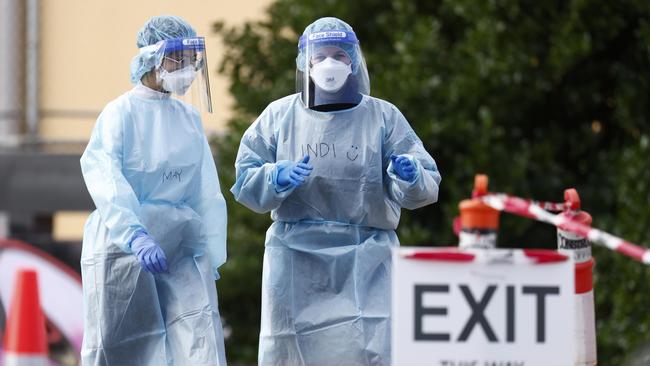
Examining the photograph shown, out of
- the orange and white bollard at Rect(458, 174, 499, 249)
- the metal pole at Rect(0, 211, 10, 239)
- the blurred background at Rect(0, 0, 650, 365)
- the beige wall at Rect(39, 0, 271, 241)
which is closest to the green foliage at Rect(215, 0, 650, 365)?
the blurred background at Rect(0, 0, 650, 365)

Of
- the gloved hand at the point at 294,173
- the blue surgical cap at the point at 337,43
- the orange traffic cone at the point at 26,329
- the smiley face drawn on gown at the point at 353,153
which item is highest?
the blue surgical cap at the point at 337,43

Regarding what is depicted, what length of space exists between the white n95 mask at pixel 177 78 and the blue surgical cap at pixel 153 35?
0.21 ft

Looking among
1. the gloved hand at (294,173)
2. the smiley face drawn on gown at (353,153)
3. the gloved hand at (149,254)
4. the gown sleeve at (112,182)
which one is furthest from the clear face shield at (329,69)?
the gloved hand at (149,254)

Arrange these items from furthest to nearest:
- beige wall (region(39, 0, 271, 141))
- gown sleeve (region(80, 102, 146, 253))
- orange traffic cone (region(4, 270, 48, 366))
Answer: beige wall (region(39, 0, 271, 141)) < gown sleeve (region(80, 102, 146, 253)) < orange traffic cone (region(4, 270, 48, 366))

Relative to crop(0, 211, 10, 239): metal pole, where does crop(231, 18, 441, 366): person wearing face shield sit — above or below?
above

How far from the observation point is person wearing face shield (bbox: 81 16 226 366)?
605 centimetres

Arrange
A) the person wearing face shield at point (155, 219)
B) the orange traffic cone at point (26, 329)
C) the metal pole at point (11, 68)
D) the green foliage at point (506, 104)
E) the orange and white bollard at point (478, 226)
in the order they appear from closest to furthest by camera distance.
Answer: the orange and white bollard at point (478, 226)
the orange traffic cone at point (26, 329)
the person wearing face shield at point (155, 219)
the green foliage at point (506, 104)
the metal pole at point (11, 68)

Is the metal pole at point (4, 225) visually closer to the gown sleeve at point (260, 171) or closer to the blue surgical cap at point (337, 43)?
the gown sleeve at point (260, 171)

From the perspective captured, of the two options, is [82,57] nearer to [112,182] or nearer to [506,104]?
[506,104]

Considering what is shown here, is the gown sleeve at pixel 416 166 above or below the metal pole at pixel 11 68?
below

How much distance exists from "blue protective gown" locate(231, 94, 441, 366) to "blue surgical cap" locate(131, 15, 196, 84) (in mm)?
503

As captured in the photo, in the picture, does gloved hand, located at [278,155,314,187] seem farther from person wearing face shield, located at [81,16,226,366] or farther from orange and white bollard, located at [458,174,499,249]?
orange and white bollard, located at [458,174,499,249]

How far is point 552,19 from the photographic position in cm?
1052

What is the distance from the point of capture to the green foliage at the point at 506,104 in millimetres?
10133
